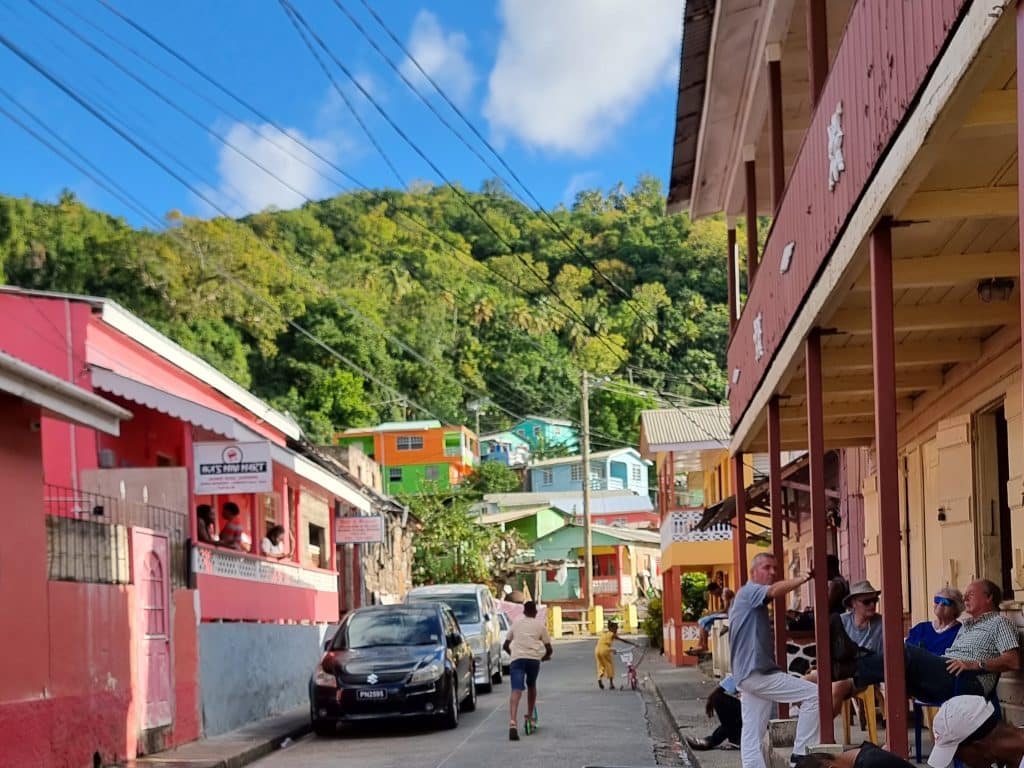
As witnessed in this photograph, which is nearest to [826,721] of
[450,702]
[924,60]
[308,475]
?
[924,60]

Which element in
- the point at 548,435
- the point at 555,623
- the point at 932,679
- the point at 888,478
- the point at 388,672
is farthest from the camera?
the point at 548,435

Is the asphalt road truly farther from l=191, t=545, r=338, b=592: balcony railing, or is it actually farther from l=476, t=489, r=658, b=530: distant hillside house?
l=476, t=489, r=658, b=530: distant hillside house

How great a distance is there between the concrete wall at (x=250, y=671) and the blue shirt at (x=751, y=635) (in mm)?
9159

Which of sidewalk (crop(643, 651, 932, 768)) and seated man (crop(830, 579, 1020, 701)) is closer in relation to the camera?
seated man (crop(830, 579, 1020, 701))

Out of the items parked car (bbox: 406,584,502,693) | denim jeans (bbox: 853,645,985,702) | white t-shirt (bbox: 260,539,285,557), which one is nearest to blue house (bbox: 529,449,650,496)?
parked car (bbox: 406,584,502,693)

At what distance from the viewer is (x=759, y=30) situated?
13.0 meters

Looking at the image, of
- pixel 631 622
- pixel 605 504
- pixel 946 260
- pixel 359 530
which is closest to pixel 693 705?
pixel 359 530

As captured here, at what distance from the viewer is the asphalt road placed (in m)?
14.8

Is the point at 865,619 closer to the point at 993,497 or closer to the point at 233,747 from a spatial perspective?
the point at 993,497

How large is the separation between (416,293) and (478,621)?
185 feet

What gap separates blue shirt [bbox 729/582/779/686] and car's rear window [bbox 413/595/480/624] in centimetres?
1720

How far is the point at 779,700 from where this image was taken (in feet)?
35.8

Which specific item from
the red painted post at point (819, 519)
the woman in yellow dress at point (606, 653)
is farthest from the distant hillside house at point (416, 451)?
the red painted post at point (819, 519)

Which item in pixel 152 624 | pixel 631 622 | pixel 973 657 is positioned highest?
pixel 973 657
